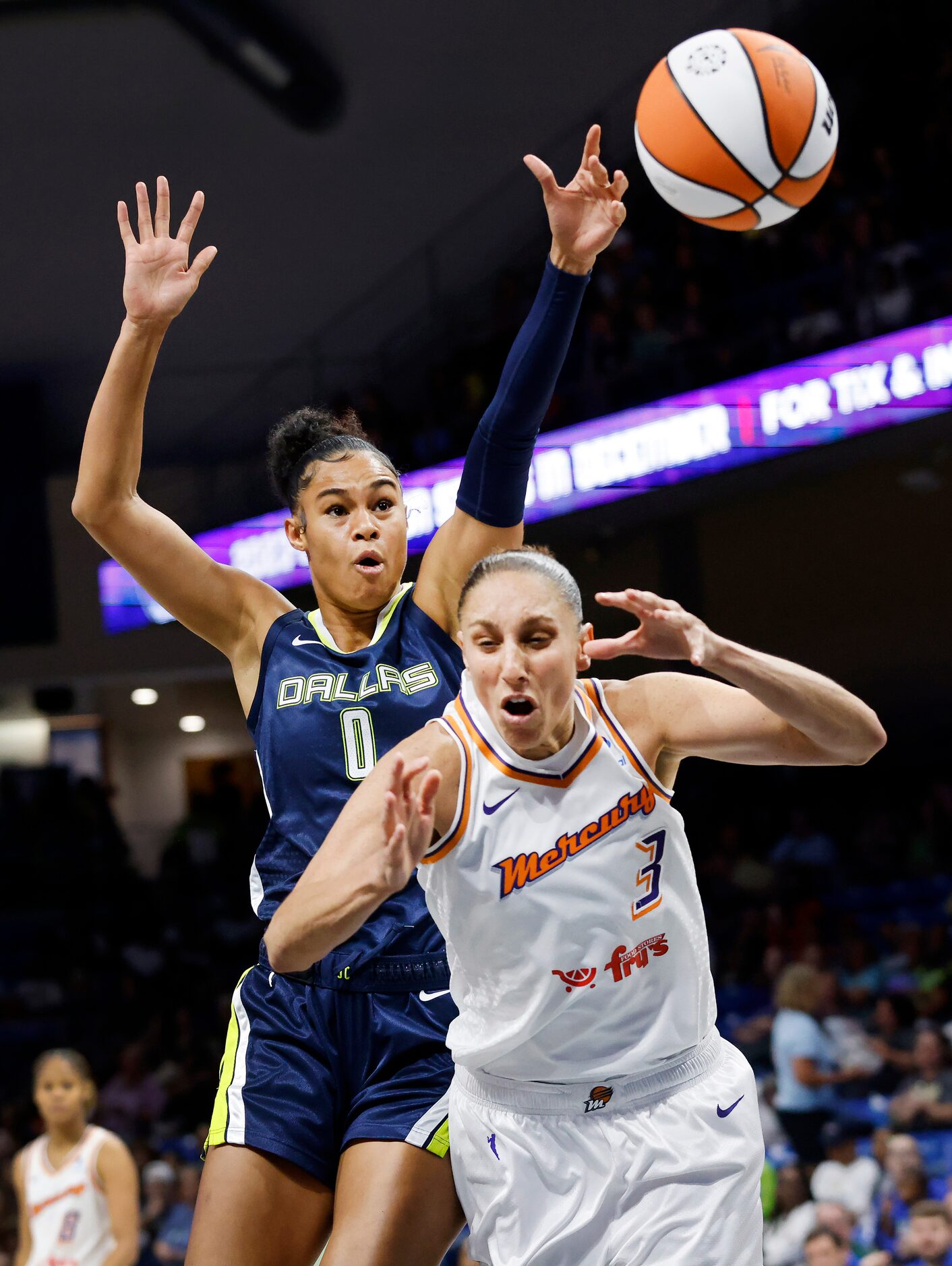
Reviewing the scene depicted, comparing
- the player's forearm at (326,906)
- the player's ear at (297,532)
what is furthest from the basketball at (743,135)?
the player's forearm at (326,906)

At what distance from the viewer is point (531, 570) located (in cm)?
250

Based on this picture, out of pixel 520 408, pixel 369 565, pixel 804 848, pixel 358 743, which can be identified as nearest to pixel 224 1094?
pixel 358 743

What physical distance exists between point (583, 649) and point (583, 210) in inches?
42.0

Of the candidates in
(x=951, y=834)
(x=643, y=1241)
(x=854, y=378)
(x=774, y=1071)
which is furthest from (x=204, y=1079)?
(x=643, y=1241)

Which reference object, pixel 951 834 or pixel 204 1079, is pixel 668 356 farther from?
pixel 204 1079

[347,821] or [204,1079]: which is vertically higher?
[347,821]

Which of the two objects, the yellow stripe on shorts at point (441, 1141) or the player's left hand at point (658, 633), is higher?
the player's left hand at point (658, 633)

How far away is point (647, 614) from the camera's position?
2385 millimetres

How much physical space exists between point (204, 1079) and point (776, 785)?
203 inches

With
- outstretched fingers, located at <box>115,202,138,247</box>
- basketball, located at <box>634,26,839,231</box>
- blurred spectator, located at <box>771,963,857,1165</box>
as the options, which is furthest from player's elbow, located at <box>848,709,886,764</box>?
blurred spectator, located at <box>771,963,857,1165</box>

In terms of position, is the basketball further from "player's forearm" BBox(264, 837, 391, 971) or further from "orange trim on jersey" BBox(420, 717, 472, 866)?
"player's forearm" BBox(264, 837, 391, 971)

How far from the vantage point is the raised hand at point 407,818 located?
2.24 m

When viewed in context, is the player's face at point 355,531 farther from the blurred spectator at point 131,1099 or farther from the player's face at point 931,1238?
the blurred spectator at point 131,1099

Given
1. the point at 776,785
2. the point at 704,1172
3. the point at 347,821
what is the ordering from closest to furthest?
the point at 347,821
the point at 704,1172
the point at 776,785
